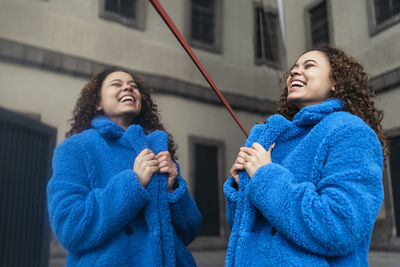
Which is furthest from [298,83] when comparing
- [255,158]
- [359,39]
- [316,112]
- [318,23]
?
[318,23]

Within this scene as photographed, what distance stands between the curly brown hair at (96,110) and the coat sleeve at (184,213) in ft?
0.50

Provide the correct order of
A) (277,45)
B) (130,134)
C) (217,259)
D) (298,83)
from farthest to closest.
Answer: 1. (277,45)
2. (217,259)
3. (130,134)
4. (298,83)

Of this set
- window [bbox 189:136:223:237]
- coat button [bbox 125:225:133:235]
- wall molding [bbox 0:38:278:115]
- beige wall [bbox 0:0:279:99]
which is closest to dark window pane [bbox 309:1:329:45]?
beige wall [bbox 0:0:279:99]

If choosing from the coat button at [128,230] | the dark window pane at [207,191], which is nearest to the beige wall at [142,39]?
the dark window pane at [207,191]

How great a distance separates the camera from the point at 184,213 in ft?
3.96

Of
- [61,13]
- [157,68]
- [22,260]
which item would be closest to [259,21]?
[157,68]

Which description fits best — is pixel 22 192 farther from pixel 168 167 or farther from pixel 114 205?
pixel 168 167

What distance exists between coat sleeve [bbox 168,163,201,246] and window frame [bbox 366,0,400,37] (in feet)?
3.12

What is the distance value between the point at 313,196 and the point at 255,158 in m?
0.18

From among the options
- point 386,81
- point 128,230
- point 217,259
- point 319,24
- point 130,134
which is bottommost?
point 217,259

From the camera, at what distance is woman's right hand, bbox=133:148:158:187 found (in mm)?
1081

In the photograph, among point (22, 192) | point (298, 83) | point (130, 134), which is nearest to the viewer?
point (22, 192)

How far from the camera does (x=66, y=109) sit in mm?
1075

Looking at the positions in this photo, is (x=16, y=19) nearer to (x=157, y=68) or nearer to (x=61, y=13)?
(x=61, y=13)
